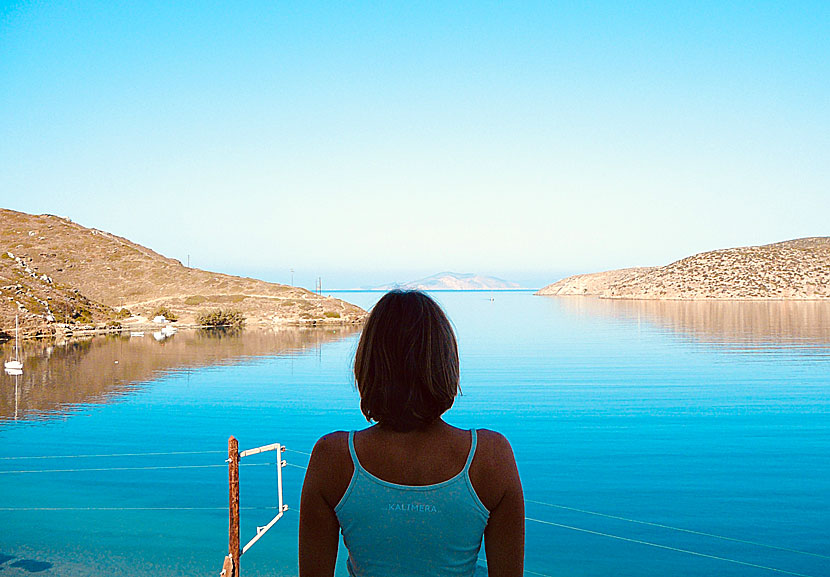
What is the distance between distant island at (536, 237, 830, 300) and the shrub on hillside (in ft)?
246

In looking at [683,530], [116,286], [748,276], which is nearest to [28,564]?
[683,530]

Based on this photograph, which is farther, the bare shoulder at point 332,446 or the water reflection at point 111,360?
the water reflection at point 111,360

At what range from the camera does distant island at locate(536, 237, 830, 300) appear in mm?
107500

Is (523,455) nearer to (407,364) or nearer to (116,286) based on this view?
(407,364)

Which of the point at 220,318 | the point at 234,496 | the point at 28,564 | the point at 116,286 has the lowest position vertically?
the point at 28,564

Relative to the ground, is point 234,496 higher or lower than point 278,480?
higher

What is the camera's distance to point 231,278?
8000cm

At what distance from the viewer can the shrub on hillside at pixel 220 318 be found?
64500mm

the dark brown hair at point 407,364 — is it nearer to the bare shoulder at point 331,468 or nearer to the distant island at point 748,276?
the bare shoulder at point 331,468

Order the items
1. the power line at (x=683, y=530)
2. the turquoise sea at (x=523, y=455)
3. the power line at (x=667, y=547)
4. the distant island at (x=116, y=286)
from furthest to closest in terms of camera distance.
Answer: the distant island at (x=116, y=286) < the turquoise sea at (x=523, y=455) < the power line at (x=683, y=530) < the power line at (x=667, y=547)

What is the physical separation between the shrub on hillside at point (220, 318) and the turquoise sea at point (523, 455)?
2863 cm

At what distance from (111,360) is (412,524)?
123 feet

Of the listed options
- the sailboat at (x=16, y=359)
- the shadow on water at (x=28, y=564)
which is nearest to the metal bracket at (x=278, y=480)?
the shadow on water at (x=28, y=564)

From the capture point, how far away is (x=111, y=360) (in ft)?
117
